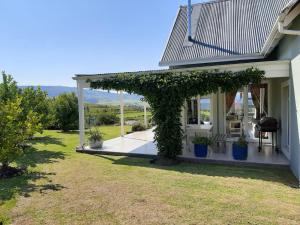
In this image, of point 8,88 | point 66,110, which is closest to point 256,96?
point 8,88

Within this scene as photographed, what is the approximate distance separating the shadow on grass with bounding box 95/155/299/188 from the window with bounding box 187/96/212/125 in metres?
4.03

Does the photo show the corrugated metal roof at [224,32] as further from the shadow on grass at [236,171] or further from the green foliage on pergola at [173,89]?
→ the shadow on grass at [236,171]

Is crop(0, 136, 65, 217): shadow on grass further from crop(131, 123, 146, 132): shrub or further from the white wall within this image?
crop(131, 123, 146, 132): shrub

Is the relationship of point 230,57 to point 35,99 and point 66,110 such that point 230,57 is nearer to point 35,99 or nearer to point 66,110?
point 35,99

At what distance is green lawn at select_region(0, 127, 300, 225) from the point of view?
16.3 feet

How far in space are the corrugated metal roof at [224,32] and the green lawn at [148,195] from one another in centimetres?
597

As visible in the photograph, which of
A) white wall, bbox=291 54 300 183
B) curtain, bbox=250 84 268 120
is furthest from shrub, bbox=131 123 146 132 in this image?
white wall, bbox=291 54 300 183

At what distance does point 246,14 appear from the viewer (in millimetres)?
14117

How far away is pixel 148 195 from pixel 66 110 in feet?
50.5

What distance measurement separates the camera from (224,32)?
13781mm

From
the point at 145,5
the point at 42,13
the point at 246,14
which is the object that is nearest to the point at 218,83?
the point at 246,14

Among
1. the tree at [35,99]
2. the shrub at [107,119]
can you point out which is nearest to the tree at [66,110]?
the shrub at [107,119]

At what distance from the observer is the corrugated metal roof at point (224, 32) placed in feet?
41.1

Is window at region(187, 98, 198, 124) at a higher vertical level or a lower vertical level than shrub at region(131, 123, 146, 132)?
higher
